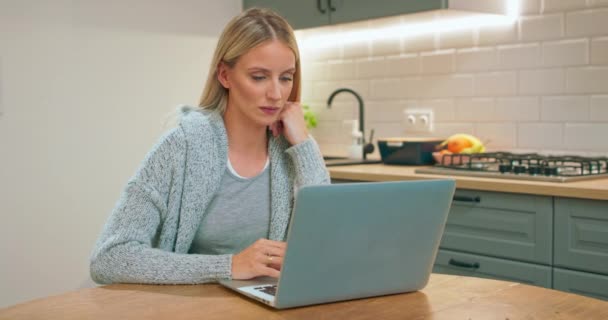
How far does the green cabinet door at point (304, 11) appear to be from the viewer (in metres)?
3.69

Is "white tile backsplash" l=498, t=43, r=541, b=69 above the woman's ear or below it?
above

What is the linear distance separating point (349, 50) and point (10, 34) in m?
1.64

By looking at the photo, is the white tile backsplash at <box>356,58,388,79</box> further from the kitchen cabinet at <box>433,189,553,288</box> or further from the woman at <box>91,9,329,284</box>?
the woman at <box>91,9,329,284</box>

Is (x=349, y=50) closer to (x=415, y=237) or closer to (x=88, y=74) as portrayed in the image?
Result: (x=88, y=74)

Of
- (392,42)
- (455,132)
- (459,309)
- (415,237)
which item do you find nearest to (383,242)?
(415,237)

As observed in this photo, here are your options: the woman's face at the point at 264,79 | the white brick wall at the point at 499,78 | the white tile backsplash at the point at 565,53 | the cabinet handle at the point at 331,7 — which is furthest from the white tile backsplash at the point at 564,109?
the woman's face at the point at 264,79

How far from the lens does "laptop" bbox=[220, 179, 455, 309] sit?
1301 mm

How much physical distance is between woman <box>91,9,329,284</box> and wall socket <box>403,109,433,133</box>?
1.66 m

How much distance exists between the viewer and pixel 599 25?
2990 mm

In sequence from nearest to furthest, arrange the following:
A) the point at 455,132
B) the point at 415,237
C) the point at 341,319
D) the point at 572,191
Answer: the point at 341,319 → the point at 415,237 → the point at 572,191 → the point at 455,132

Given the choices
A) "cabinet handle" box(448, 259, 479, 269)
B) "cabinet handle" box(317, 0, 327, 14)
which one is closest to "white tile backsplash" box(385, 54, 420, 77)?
"cabinet handle" box(317, 0, 327, 14)

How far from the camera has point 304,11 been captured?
3.78 metres

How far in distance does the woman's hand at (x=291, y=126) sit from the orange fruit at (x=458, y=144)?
1367 mm

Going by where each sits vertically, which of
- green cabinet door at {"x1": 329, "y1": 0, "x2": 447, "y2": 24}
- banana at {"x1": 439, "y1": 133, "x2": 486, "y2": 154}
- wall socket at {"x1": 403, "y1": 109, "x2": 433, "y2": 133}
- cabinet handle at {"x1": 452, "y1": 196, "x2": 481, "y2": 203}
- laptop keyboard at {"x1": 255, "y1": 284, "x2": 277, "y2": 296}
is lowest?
laptop keyboard at {"x1": 255, "y1": 284, "x2": 277, "y2": 296}
